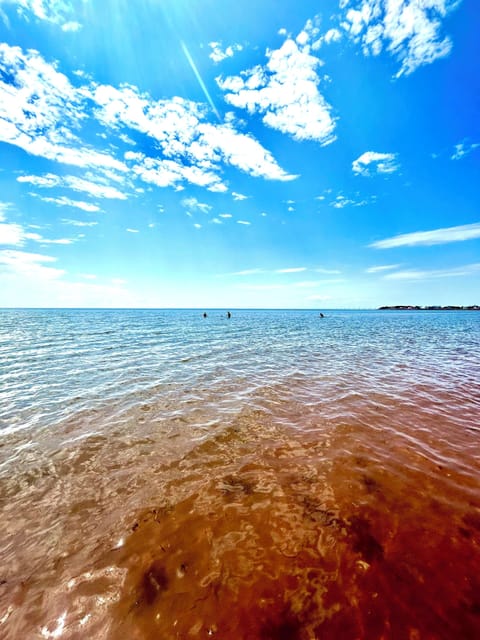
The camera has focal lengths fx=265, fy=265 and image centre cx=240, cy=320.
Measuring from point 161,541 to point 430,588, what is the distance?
3.57m

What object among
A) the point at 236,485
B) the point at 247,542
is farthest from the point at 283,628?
the point at 236,485

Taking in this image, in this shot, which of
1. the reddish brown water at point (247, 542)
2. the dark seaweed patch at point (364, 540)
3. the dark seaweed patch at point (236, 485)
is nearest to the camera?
the reddish brown water at point (247, 542)

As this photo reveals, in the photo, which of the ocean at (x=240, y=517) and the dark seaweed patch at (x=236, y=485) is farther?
the dark seaweed patch at (x=236, y=485)

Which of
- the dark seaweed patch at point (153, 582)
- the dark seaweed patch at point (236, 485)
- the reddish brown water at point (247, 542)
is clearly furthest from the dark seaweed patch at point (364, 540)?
the dark seaweed patch at point (153, 582)

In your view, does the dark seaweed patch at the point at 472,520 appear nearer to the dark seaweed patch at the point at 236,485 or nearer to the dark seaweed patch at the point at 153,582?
the dark seaweed patch at the point at 236,485

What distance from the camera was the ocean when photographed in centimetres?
297

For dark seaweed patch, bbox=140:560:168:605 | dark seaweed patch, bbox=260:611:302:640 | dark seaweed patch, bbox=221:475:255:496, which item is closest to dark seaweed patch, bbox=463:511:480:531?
dark seaweed patch, bbox=260:611:302:640

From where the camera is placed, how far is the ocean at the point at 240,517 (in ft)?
9.75

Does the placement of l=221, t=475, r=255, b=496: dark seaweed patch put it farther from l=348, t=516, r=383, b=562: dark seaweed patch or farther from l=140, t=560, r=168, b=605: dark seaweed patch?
l=348, t=516, r=383, b=562: dark seaweed patch

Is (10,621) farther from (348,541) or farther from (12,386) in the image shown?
(12,386)

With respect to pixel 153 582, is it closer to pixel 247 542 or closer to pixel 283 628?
pixel 247 542

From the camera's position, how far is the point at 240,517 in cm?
443

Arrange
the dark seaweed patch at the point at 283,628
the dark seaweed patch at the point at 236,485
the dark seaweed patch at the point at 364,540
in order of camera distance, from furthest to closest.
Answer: the dark seaweed patch at the point at 236,485
the dark seaweed patch at the point at 364,540
the dark seaweed patch at the point at 283,628

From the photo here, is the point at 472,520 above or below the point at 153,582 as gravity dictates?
above
